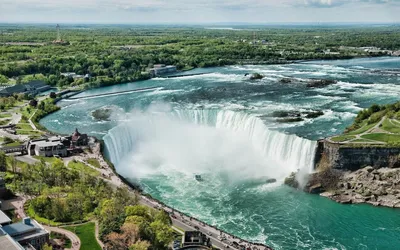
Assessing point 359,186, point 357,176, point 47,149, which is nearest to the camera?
point 359,186

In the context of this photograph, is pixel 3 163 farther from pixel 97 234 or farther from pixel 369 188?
pixel 369 188

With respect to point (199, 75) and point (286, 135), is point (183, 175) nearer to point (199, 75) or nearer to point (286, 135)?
point (286, 135)

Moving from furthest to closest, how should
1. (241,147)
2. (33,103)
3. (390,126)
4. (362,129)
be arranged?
(33,103) < (241,147) < (362,129) < (390,126)

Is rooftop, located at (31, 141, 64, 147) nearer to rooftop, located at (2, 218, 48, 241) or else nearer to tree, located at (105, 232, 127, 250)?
rooftop, located at (2, 218, 48, 241)

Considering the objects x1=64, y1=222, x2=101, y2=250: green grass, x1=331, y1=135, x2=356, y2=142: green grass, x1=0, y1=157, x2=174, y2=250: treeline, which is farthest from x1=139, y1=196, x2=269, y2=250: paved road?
x1=331, y1=135, x2=356, y2=142: green grass

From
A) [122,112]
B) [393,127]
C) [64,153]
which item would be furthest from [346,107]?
[64,153]

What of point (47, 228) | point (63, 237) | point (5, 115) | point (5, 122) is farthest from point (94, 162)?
point (5, 115)
